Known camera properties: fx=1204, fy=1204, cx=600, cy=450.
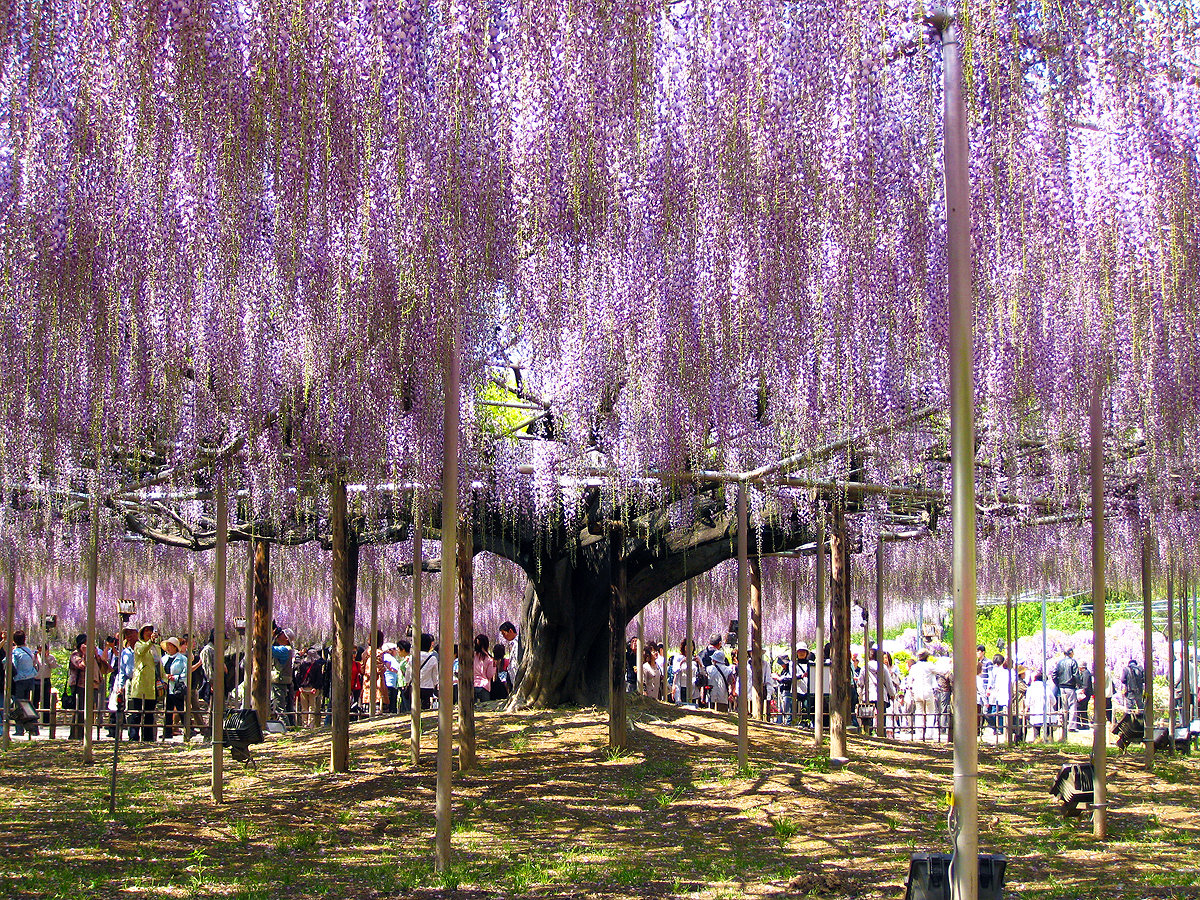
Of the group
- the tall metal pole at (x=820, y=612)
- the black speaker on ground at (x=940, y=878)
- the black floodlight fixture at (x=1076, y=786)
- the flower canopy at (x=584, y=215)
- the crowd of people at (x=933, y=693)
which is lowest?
the crowd of people at (x=933, y=693)

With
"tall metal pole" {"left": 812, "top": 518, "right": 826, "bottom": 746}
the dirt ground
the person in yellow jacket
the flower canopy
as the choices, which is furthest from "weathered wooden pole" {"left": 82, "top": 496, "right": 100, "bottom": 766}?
"tall metal pole" {"left": 812, "top": 518, "right": 826, "bottom": 746}

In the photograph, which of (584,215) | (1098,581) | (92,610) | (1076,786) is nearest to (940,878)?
(1098,581)

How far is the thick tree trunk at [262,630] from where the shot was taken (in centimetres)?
1397

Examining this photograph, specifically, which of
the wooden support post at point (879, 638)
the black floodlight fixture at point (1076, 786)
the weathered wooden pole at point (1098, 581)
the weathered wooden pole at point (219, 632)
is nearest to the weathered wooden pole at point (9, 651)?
the weathered wooden pole at point (219, 632)

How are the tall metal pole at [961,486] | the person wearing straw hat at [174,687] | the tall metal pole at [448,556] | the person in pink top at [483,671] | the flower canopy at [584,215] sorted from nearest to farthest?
the tall metal pole at [961,486]
the flower canopy at [584,215]
the tall metal pole at [448,556]
the person wearing straw hat at [174,687]
the person in pink top at [483,671]

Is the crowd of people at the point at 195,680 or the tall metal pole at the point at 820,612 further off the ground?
the tall metal pole at the point at 820,612

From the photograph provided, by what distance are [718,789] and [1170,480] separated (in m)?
5.01

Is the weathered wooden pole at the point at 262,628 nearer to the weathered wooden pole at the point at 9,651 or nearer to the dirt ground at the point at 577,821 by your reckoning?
the dirt ground at the point at 577,821

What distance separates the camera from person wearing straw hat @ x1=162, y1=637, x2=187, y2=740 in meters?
16.0

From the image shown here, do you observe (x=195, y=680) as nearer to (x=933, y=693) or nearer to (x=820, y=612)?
Answer: (x=820, y=612)

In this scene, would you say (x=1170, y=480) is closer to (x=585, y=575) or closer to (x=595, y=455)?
(x=595, y=455)

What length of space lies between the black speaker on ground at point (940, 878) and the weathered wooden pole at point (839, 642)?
611 cm

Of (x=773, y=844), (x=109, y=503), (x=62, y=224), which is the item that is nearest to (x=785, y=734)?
(x=773, y=844)

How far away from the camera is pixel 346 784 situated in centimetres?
1017
